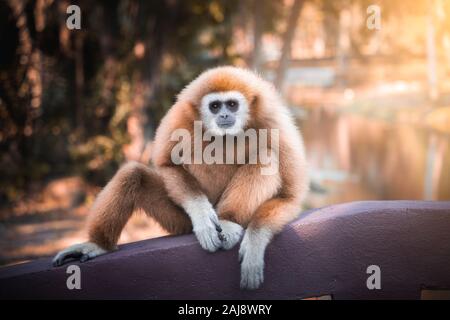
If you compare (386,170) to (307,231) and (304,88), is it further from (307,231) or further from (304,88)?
(307,231)

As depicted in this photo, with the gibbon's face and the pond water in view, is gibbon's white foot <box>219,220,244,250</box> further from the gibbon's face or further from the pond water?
the pond water

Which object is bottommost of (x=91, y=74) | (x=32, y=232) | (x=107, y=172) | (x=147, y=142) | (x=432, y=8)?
(x=32, y=232)

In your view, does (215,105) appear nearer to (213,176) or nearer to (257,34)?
(213,176)

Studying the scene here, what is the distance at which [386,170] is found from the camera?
43.3ft

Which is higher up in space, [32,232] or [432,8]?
[432,8]

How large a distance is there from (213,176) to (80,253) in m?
1.00

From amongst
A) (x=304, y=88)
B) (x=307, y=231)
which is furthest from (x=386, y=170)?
(x=307, y=231)

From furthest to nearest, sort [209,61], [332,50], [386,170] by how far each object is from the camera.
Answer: [332,50], [386,170], [209,61]

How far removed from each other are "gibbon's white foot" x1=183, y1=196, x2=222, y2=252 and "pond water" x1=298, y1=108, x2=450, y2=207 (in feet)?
28.1

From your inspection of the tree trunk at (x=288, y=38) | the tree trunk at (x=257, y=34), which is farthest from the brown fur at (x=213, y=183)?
the tree trunk at (x=257, y=34)

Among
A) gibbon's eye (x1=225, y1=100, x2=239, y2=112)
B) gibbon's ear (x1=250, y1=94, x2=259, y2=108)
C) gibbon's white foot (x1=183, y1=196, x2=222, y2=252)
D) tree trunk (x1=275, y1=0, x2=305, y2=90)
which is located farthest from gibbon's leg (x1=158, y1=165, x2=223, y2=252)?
tree trunk (x1=275, y1=0, x2=305, y2=90)

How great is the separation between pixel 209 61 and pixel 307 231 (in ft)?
29.8

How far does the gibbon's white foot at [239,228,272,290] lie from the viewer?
275cm

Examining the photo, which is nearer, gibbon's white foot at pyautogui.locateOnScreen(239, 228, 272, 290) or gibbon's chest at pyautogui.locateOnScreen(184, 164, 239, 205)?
gibbon's white foot at pyautogui.locateOnScreen(239, 228, 272, 290)
